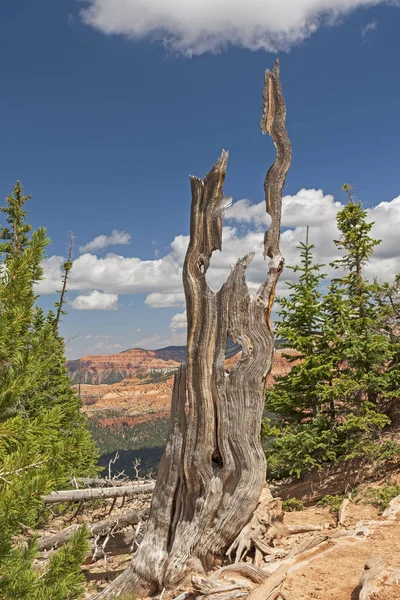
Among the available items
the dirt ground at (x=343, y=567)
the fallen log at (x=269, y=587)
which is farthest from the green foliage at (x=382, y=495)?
the fallen log at (x=269, y=587)

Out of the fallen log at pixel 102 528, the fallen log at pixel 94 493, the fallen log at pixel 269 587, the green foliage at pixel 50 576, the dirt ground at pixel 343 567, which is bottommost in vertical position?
the fallen log at pixel 102 528

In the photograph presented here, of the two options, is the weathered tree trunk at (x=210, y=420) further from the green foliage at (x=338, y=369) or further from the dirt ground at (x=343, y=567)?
the green foliage at (x=338, y=369)

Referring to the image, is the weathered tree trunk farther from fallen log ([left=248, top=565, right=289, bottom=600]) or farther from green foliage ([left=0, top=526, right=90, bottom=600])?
green foliage ([left=0, top=526, right=90, bottom=600])

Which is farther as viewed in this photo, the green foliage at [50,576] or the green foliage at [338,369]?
the green foliage at [338,369]

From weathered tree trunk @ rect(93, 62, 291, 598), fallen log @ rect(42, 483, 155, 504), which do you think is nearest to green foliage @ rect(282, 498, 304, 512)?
fallen log @ rect(42, 483, 155, 504)

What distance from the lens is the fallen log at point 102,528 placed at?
10.6m

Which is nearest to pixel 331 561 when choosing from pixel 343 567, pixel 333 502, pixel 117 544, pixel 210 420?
pixel 343 567

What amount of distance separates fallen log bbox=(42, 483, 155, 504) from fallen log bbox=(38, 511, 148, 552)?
Result: 722mm

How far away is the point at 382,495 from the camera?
33.2ft

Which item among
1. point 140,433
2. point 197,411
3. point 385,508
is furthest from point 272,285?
point 140,433

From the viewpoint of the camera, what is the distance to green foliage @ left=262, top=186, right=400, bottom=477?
39.5 feet

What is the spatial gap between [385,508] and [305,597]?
4699mm

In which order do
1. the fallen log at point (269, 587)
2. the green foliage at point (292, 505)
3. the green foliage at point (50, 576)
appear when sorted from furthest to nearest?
the green foliage at point (292, 505), the fallen log at point (269, 587), the green foliage at point (50, 576)

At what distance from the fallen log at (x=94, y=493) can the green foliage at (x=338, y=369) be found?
12.1ft
